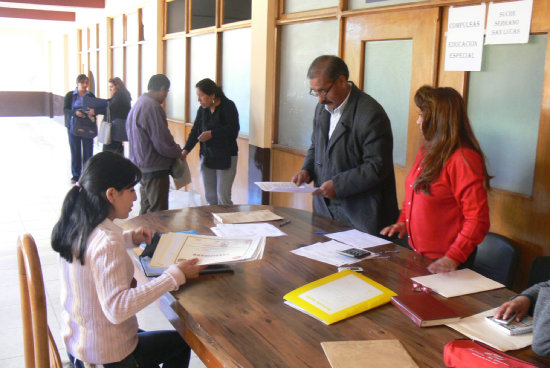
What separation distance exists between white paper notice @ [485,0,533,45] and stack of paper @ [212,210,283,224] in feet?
4.86

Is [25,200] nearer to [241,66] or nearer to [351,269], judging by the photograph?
[241,66]

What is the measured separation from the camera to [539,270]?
2457 millimetres

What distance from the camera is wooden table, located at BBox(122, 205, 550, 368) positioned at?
4.38ft

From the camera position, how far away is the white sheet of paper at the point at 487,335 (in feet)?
4.52

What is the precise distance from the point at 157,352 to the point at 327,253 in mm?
711

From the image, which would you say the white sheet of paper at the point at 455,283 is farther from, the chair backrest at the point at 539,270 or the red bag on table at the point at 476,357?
the chair backrest at the point at 539,270

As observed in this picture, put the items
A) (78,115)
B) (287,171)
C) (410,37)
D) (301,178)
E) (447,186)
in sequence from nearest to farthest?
(447,186)
(301,178)
(410,37)
(287,171)
(78,115)

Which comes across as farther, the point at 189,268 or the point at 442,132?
the point at 442,132

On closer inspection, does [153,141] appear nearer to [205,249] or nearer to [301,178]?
[301,178]

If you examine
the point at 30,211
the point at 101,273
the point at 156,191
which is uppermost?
the point at 101,273

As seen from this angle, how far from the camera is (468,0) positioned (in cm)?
290

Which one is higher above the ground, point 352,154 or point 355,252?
point 352,154

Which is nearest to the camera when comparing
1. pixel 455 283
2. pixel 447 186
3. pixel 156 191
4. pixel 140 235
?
pixel 455 283

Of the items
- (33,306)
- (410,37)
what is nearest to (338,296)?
(33,306)
